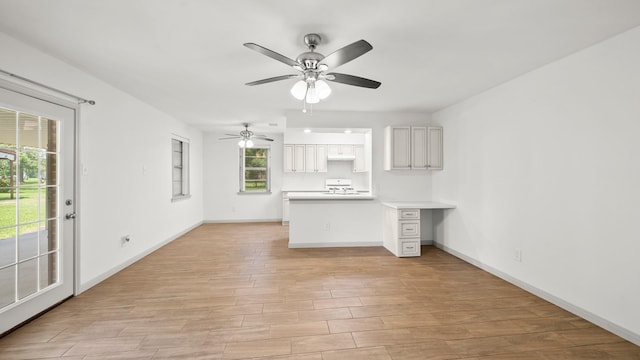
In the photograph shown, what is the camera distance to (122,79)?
130 inches

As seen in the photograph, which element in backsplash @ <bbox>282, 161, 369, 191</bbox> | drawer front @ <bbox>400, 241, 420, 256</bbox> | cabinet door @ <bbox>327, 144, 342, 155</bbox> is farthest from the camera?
backsplash @ <bbox>282, 161, 369, 191</bbox>

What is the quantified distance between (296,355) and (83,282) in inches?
106

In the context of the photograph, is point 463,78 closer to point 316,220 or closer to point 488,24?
point 488,24

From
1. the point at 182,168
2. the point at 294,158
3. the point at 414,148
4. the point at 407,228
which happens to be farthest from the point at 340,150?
the point at 182,168

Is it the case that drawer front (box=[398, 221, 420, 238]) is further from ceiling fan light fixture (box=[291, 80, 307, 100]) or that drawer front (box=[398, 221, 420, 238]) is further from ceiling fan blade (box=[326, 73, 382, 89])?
ceiling fan light fixture (box=[291, 80, 307, 100])

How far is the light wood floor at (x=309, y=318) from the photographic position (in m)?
2.04

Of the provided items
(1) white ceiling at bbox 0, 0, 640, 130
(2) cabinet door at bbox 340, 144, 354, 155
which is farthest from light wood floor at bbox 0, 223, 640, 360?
(2) cabinet door at bbox 340, 144, 354, 155

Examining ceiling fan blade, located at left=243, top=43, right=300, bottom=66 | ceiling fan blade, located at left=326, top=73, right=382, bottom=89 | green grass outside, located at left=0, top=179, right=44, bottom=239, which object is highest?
ceiling fan blade, located at left=243, top=43, right=300, bottom=66

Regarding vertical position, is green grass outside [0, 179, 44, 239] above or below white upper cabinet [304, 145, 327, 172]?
below

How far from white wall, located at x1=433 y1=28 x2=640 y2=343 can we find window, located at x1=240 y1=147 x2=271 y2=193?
5.37 metres

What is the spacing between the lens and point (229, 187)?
24.8 ft

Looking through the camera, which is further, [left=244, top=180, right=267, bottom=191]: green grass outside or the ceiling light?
[left=244, top=180, right=267, bottom=191]: green grass outside

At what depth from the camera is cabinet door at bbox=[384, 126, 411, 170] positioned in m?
4.73

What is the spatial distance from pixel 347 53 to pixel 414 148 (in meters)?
3.19
